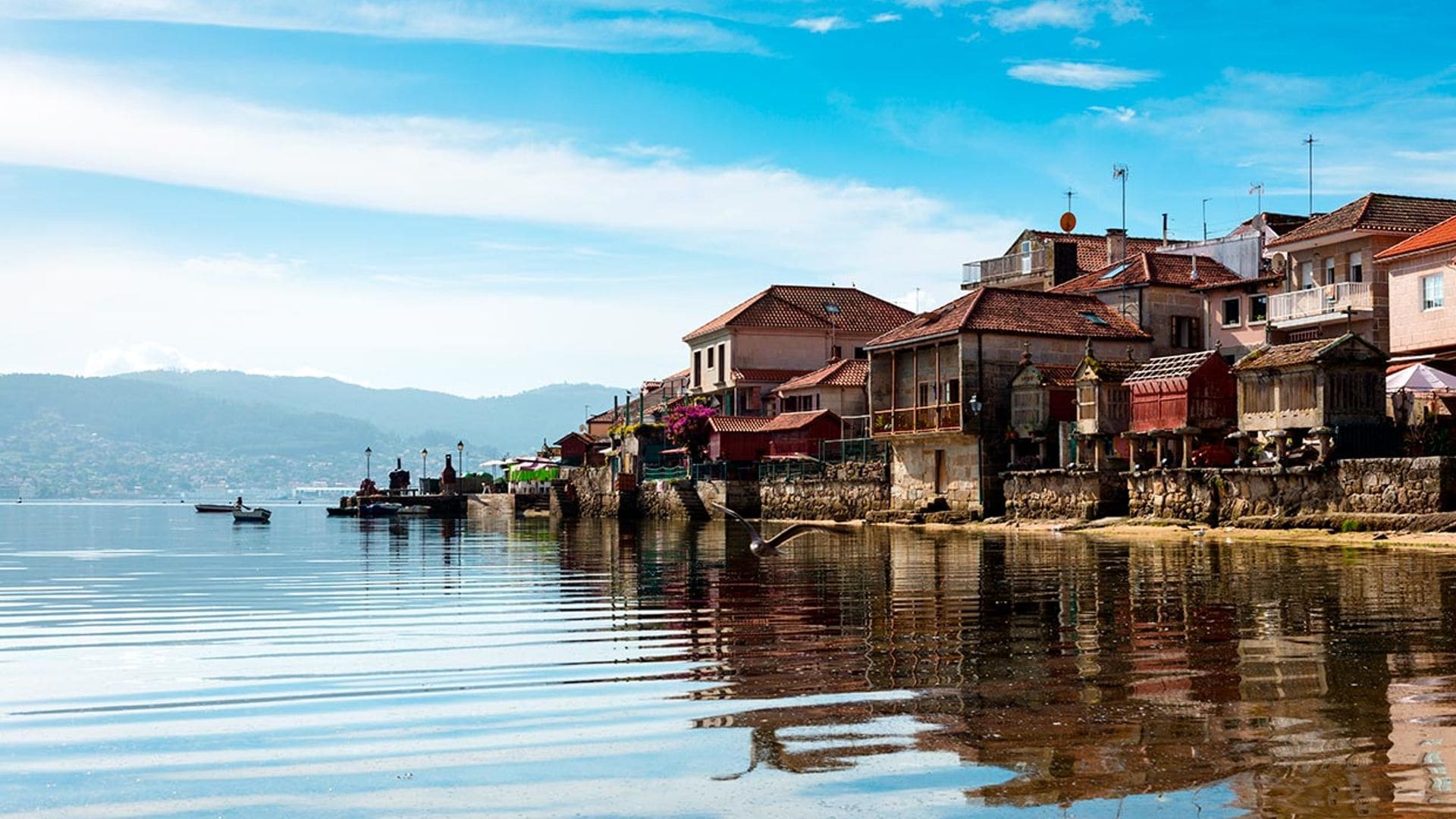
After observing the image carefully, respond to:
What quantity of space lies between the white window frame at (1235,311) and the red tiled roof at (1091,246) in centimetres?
1402

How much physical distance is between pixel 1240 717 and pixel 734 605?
1118 centimetres

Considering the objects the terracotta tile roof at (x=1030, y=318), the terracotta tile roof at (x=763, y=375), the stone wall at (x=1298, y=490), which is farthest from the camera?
the terracotta tile roof at (x=763, y=375)

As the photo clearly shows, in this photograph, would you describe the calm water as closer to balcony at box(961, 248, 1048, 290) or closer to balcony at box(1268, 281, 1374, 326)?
balcony at box(1268, 281, 1374, 326)

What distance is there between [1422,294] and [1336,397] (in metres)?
8.46

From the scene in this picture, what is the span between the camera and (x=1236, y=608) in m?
18.7

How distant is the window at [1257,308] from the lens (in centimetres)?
5309

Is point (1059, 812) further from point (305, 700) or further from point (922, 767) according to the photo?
point (305, 700)

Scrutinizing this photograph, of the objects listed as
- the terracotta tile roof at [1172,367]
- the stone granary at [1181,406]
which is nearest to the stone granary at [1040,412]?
the terracotta tile roof at [1172,367]

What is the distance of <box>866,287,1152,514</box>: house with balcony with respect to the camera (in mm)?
53250

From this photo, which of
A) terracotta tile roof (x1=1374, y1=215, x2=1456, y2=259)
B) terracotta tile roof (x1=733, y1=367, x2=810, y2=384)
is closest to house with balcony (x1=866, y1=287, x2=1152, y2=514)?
terracotta tile roof (x1=1374, y1=215, x2=1456, y2=259)

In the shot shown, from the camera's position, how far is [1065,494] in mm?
47781

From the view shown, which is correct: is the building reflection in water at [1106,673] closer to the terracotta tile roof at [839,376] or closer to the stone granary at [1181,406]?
the stone granary at [1181,406]

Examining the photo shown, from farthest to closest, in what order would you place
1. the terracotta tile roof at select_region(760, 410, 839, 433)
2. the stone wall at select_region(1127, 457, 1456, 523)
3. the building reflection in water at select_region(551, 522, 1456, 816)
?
the terracotta tile roof at select_region(760, 410, 839, 433), the stone wall at select_region(1127, 457, 1456, 523), the building reflection in water at select_region(551, 522, 1456, 816)

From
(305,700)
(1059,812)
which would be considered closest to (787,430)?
(305,700)
